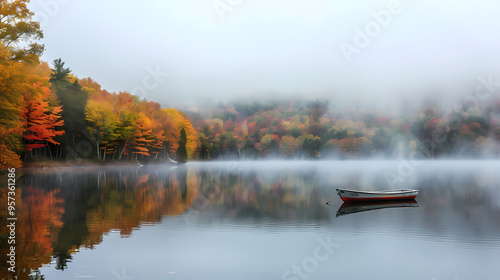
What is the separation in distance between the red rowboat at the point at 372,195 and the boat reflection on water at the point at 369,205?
1.09 ft

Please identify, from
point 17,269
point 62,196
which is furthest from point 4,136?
point 17,269

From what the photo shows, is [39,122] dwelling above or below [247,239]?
above

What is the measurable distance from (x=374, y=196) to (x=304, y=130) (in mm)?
152782

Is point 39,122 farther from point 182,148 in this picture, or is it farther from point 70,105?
point 182,148

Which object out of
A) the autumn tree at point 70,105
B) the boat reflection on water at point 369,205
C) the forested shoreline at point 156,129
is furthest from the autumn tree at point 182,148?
the boat reflection on water at point 369,205

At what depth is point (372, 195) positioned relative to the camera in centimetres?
3406

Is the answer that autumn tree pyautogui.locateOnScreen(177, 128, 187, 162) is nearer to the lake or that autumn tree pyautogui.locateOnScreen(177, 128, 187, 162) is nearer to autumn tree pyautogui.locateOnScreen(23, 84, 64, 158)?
autumn tree pyautogui.locateOnScreen(23, 84, 64, 158)

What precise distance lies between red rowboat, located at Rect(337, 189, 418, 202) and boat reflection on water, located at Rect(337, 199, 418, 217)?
332 millimetres

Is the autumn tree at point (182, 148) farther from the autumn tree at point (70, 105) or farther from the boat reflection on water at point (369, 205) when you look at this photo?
the boat reflection on water at point (369, 205)

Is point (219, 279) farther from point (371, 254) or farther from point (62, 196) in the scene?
point (62, 196)

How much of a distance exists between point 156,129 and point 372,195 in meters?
75.1

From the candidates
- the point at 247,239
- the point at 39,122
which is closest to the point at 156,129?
the point at 39,122

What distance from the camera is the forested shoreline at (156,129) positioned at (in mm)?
35812

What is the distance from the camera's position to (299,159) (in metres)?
185
